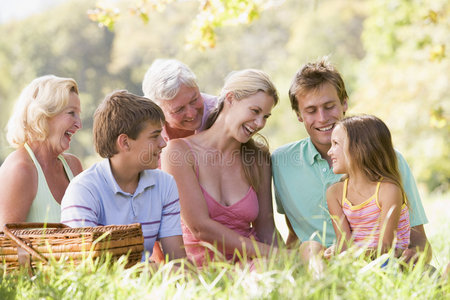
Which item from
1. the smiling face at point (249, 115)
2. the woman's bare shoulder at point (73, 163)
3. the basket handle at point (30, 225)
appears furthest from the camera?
the woman's bare shoulder at point (73, 163)

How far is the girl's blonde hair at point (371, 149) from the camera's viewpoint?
Answer: 363 centimetres

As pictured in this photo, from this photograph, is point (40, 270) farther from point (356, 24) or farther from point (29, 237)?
point (356, 24)

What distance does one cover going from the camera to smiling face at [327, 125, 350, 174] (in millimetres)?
3691

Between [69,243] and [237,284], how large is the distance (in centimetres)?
86

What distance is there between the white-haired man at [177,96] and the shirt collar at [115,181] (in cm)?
111

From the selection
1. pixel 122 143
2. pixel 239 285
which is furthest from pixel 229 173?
pixel 239 285

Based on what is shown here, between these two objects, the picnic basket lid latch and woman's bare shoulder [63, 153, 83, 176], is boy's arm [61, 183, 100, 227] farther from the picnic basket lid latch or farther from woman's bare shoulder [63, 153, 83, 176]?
woman's bare shoulder [63, 153, 83, 176]

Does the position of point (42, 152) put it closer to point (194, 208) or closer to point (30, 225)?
point (30, 225)

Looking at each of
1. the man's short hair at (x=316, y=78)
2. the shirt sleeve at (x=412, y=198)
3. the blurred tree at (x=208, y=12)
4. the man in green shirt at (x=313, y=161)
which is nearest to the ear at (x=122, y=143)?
the man in green shirt at (x=313, y=161)

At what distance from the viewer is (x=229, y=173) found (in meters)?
4.13

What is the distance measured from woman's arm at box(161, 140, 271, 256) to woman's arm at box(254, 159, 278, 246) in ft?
1.16

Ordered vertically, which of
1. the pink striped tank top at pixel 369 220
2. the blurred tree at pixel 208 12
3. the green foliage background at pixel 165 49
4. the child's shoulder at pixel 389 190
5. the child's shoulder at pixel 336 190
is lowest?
the pink striped tank top at pixel 369 220

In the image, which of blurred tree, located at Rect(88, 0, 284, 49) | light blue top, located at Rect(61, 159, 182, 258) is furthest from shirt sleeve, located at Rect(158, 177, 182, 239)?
blurred tree, located at Rect(88, 0, 284, 49)

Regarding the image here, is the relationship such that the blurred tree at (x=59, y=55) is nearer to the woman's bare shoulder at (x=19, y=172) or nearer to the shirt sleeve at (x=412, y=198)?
the woman's bare shoulder at (x=19, y=172)
